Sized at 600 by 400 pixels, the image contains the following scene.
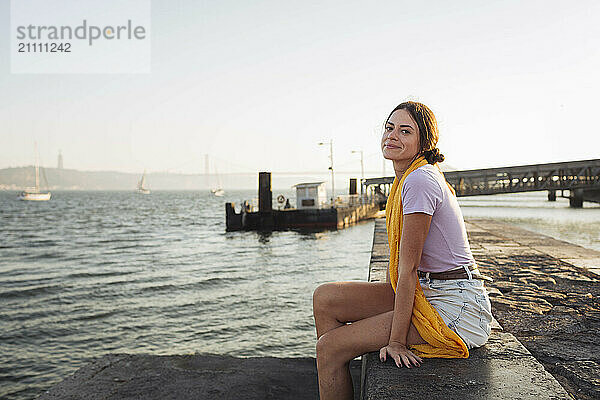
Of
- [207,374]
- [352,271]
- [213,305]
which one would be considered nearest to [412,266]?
[207,374]

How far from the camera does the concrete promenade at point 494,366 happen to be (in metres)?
1.96

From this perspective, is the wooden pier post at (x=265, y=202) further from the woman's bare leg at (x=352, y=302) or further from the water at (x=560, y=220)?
the woman's bare leg at (x=352, y=302)

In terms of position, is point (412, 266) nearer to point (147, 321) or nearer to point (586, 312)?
point (586, 312)

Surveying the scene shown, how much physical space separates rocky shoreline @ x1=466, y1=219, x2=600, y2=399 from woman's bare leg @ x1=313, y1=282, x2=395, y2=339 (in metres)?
0.85

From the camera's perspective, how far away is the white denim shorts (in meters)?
2.16

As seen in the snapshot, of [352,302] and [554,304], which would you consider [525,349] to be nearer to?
[352,302]

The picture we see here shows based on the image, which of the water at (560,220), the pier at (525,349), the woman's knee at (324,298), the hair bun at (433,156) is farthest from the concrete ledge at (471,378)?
the water at (560,220)

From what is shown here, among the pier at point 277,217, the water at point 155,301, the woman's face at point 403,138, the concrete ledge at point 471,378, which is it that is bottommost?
the water at point 155,301

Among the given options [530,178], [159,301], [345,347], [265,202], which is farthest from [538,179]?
[345,347]

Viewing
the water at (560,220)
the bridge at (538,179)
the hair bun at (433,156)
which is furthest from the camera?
the bridge at (538,179)

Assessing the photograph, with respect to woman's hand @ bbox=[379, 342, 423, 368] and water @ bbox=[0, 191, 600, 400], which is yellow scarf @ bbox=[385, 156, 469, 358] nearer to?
woman's hand @ bbox=[379, 342, 423, 368]

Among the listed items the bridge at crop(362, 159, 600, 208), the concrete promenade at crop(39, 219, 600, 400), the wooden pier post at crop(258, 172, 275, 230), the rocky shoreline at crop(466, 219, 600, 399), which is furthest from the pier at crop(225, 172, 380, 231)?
the concrete promenade at crop(39, 219, 600, 400)

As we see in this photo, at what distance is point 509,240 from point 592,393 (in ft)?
21.3

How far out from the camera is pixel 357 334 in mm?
2148
